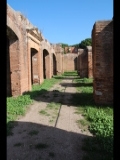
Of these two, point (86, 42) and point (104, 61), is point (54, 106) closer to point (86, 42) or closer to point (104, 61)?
point (104, 61)

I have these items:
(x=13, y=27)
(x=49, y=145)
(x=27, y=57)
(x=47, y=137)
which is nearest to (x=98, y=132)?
(x=47, y=137)

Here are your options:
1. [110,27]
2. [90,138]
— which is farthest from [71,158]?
[110,27]

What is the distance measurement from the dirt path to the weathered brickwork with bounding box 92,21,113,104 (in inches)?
55.2

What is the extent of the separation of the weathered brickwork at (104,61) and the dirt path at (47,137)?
1401 millimetres

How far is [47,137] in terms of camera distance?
18.1ft

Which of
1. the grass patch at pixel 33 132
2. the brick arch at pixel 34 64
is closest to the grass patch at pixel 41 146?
the grass patch at pixel 33 132

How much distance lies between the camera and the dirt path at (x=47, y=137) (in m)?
4.54

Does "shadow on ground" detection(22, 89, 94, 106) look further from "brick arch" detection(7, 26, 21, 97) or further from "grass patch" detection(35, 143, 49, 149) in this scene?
"grass patch" detection(35, 143, 49, 149)

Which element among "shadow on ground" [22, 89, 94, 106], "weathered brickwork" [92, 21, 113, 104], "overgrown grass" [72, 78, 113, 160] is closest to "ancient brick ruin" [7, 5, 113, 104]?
"weathered brickwork" [92, 21, 113, 104]

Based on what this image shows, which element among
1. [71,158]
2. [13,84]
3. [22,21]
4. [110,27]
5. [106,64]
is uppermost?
[22,21]
